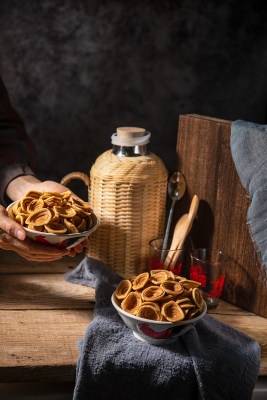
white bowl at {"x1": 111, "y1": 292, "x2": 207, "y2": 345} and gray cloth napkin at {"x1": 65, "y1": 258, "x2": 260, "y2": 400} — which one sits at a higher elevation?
white bowl at {"x1": 111, "y1": 292, "x2": 207, "y2": 345}

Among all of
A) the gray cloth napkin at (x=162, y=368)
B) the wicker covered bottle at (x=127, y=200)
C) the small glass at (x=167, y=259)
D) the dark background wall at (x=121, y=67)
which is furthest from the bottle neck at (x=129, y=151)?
the dark background wall at (x=121, y=67)

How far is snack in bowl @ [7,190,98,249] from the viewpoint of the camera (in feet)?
3.30

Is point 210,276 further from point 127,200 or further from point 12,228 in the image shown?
point 12,228

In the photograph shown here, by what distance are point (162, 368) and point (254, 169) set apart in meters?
0.43

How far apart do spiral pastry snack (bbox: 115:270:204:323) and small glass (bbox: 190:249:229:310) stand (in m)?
0.12

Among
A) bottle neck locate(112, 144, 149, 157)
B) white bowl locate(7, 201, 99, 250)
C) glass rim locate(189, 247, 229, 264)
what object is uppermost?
bottle neck locate(112, 144, 149, 157)

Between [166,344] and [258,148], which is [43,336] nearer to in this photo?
[166,344]

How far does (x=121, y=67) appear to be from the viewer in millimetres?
2115

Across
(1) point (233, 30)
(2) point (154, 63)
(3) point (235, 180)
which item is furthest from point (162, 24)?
(3) point (235, 180)

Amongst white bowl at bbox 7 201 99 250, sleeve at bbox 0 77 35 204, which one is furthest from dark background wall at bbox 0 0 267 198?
white bowl at bbox 7 201 99 250

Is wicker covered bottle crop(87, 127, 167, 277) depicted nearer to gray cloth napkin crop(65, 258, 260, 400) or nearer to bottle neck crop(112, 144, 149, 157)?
bottle neck crop(112, 144, 149, 157)

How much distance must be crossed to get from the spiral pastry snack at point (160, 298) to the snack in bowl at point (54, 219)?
0.48 ft

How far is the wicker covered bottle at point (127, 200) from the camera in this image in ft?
3.82

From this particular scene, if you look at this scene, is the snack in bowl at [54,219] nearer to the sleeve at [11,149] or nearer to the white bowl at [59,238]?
the white bowl at [59,238]
